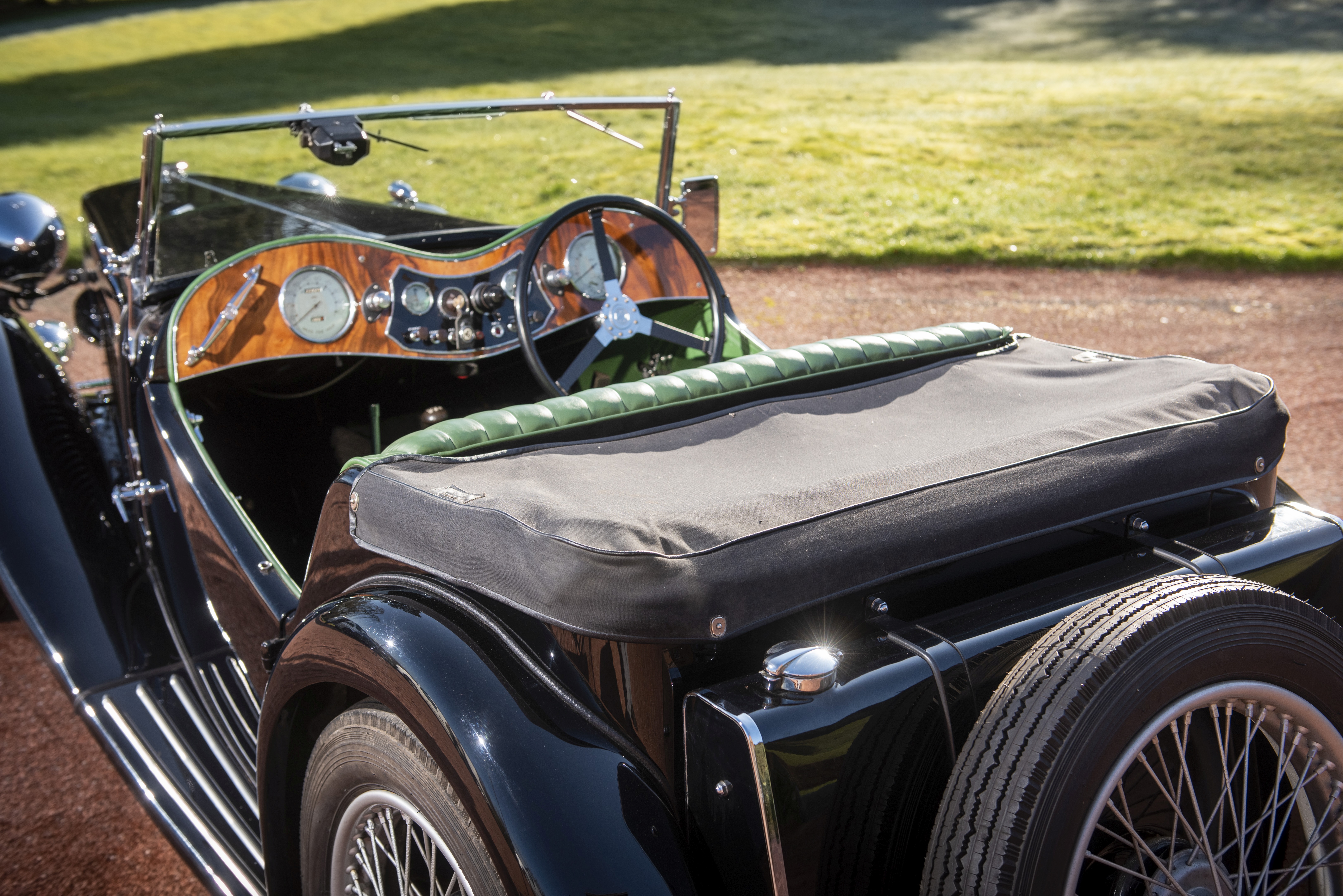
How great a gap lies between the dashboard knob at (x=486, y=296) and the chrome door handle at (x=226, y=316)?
0.56m

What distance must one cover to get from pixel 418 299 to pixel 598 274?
53 cm

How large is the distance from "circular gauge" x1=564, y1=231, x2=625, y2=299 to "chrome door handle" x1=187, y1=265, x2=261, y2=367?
831 millimetres

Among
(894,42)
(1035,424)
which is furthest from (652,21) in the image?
(1035,424)

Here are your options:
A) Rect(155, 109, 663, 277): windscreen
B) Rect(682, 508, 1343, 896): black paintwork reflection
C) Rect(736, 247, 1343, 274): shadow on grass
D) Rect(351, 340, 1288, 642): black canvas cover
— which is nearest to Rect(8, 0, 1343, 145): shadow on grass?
Rect(736, 247, 1343, 274): shadow on grass

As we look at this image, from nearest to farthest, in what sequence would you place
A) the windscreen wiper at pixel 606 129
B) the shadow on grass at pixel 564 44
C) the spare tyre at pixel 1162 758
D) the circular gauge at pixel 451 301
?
the spare tyre at pixel 1162 758 → the circular gauge at pixel 451 301 → the windscreen wiper at pixel 606 129 → the shadow on grass at pixel 564 44

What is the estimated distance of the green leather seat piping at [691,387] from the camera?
1675 millimetres

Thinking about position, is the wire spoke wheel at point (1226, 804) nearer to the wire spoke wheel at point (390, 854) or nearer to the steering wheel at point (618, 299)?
the wire spoke wheel at point (390, 854)

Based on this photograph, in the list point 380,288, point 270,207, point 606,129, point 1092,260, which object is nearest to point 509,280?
point 380,288

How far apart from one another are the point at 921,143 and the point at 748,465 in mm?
12008

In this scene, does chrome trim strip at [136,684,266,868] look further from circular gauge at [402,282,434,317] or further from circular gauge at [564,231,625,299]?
circular gauge at [564,231,625,299]

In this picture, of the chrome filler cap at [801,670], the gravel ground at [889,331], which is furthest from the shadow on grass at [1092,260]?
the chrome filler cap at [801,670]

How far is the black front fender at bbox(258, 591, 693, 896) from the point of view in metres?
1.23

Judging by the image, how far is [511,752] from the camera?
128 centimetres

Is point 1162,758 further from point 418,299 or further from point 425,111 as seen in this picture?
point 425,111
